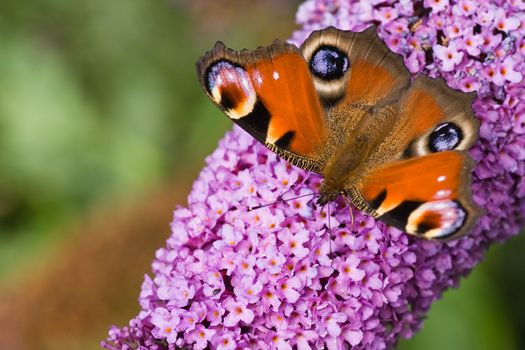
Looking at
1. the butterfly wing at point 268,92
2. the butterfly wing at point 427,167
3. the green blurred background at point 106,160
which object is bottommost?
the butterfly wing at point 427,167

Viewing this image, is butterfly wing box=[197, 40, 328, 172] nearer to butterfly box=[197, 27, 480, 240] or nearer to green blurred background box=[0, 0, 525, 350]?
butterfly box=[197, 27, 480, 240]

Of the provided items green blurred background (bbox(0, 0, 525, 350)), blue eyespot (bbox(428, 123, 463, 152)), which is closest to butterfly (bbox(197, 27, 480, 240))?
blue eyespot (bbox(428, 123, 463, 152))

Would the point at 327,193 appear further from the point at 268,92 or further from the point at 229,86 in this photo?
the point at 229,86

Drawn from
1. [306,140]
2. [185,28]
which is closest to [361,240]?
[306,140]

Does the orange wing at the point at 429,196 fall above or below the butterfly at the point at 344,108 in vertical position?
below

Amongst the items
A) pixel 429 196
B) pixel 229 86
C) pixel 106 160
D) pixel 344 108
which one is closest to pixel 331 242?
pixel 429 196

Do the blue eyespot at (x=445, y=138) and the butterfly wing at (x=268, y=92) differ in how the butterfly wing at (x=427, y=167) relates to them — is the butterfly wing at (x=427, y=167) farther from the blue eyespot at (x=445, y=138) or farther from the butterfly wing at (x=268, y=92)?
the butterfly wing at (x=268, y=92)

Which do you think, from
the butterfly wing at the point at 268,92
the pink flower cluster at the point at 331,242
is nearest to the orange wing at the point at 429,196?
the pink flower cluster at the point at 331,242
